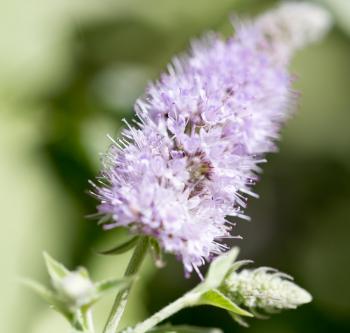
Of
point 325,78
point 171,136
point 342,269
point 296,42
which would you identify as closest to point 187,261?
point 171,136

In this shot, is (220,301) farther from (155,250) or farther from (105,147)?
(105,147)

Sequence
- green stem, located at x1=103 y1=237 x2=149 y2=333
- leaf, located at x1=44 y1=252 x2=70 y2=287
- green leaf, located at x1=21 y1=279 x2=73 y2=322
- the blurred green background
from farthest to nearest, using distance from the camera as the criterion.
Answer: the blurred green background < green stem, located at x1=103 y1=237 x2=149 y2=333 < leaf, located at x1=44 y1=252 x2=70 y2=287 < green leaf, located at x1=21 y1=279 x2=73 y2=322

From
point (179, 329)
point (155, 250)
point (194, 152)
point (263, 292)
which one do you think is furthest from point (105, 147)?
point (179, 329)

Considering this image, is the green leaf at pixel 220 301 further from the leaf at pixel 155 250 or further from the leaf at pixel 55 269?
the leaf at pixel 55 269

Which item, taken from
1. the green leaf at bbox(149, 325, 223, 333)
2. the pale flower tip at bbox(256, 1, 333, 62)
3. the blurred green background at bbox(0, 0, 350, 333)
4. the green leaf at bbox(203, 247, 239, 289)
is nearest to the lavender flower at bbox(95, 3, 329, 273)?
the green leaf at bbox(203, 247, 239, 289)

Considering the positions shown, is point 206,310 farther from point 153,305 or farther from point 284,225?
point 284,225

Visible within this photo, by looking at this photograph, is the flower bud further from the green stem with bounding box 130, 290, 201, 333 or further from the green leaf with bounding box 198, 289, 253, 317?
the green leaf with bounding box 198, 289, 253, 317
